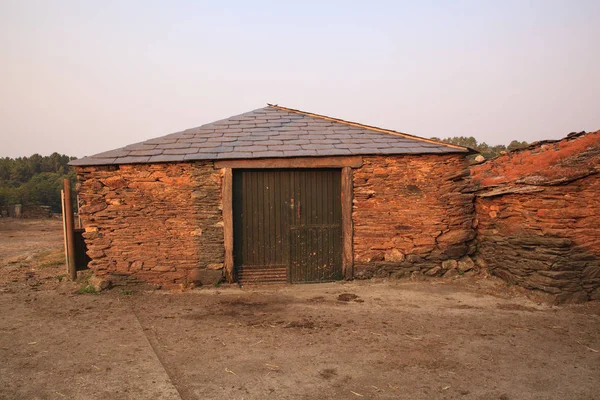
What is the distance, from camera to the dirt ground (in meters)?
3.38

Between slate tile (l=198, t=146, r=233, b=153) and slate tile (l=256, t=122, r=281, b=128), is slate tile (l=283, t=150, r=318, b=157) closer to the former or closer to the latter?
slate tile (l=198, t=146, r=233, b=153)

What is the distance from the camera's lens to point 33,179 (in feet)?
91.4

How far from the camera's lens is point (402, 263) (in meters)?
6.91

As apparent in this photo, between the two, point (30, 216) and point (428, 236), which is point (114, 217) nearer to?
point (428, 236)

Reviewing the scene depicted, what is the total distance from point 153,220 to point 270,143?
2.41 meters

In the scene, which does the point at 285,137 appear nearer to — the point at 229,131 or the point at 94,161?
the point at 229,131

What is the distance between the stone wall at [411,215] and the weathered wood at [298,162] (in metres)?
0.22

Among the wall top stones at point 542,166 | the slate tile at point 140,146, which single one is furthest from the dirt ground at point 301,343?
the slate tile at point 140,146

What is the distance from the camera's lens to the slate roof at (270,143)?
264 inches

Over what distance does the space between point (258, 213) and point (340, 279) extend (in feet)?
6.14

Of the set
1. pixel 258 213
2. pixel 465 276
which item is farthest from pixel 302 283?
pixel 465 276

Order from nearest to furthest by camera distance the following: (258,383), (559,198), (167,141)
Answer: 1. (258,383)
2. (559,198)
3. (167,141)

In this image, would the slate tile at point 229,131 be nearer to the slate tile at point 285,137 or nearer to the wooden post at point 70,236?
the slate tile at point 285,137

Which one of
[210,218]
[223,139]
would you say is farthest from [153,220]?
[223,139]
